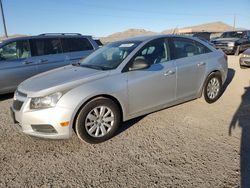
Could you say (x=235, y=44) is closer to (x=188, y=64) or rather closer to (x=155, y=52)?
(x=188, y=64)

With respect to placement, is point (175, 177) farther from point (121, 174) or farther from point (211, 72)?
point (211, 72)

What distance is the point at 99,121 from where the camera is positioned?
3740mm

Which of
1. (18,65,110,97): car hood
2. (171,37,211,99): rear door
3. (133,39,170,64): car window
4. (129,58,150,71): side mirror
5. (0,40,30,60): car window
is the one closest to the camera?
(18,65,110,97): car hood

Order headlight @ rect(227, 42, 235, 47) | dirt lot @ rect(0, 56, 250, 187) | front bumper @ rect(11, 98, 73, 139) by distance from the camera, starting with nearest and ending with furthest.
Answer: dirt lot @ rect(0, 56, 250, 187) → front bumper @ rect(11, 98, 73, 139) → headlight @ rect(227, 42, 235, 47)

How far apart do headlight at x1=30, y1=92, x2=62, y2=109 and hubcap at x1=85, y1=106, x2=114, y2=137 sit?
0.54 meters

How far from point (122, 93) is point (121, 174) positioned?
136cm

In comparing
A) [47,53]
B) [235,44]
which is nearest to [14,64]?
[47,53]

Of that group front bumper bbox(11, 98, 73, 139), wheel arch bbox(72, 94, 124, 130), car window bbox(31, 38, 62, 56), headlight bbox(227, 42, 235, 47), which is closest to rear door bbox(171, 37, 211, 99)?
wheel arch bbox(72, 94, 124, 130)

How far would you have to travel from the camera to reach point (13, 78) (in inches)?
255

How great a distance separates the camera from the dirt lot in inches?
111

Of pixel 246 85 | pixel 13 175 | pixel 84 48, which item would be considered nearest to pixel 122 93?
pixel 13 175

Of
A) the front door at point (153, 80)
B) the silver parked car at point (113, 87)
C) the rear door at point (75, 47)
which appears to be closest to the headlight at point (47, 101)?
the silver parked car at point (113, 87)

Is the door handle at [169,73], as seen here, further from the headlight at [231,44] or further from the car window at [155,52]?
the headlight at [231,44]

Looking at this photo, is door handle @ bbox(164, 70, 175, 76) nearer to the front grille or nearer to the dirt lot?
the dirt lot
